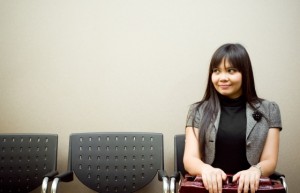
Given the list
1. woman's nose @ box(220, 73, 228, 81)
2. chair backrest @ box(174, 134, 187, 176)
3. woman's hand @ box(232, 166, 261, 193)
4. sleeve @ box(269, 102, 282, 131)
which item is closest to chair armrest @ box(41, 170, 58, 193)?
chair backrest @ box(174, 134, 187, 176)

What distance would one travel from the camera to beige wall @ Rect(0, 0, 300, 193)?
2072 millimetres

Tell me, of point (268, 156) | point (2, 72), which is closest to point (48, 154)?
point (2, 72)

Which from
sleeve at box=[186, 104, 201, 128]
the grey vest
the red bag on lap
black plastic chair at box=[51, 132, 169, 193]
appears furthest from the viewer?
black plastic chair at box=[51, 132, 169, 193]

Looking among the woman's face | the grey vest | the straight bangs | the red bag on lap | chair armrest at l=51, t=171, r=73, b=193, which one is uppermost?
the straight bangs

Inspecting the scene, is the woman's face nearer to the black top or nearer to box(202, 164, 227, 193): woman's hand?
the black top

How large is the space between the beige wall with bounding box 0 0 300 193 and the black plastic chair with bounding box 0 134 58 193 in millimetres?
266

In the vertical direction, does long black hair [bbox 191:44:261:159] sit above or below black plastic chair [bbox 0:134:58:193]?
above

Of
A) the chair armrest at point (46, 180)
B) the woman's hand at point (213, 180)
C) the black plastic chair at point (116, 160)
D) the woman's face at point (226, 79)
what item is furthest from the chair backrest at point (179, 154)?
the chair armrest at point (46, 180)

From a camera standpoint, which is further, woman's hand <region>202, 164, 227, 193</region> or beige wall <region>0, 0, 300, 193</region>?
beige wall <region>0, 0, 300, 193</region>

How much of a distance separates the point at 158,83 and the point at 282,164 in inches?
46.8

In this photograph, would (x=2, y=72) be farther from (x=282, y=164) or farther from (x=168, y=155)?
(x=282, y=164)

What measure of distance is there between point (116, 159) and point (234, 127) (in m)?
0.85

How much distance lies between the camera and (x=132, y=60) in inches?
83.4

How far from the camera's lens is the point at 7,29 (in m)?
2.16
